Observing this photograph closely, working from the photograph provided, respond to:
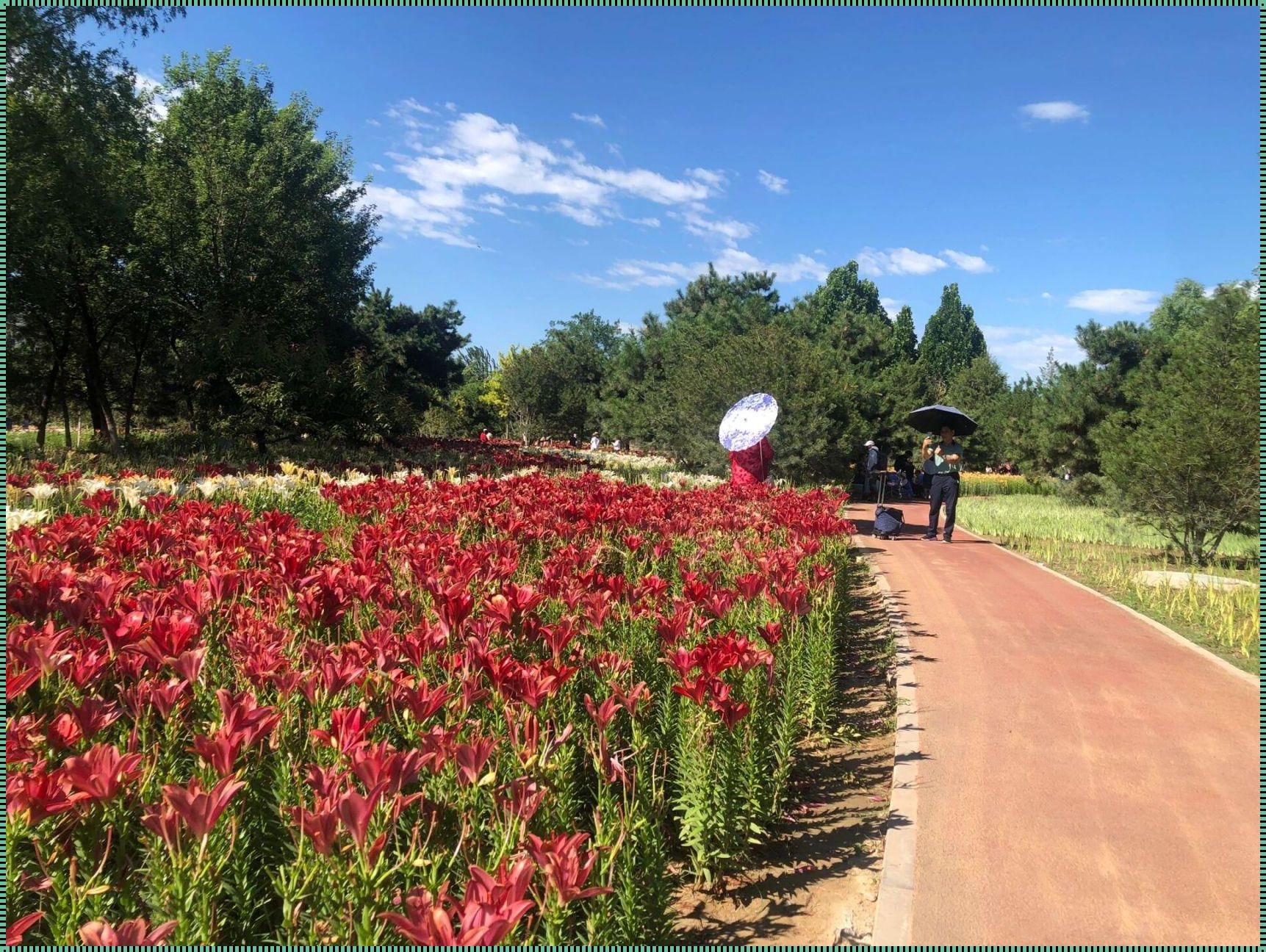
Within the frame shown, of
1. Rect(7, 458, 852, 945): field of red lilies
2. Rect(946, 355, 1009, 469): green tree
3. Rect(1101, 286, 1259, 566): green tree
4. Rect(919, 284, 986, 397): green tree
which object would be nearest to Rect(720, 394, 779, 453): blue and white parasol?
Rect(1101, 286, 1259, 566): green tree

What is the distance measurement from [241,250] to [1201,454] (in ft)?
64.7

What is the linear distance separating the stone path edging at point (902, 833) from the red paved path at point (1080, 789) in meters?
0.04

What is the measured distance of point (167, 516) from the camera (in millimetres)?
4707

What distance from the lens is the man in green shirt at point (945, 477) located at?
10977 mm

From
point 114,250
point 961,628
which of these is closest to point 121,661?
point 961,628

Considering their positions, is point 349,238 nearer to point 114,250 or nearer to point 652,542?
point 114,250

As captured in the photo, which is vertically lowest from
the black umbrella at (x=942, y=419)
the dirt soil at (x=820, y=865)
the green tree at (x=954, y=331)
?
the dirt soil at (x=820, y=865)

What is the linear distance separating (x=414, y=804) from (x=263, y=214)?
1885 cm

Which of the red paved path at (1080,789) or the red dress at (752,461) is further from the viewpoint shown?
the red dress at (752,461)

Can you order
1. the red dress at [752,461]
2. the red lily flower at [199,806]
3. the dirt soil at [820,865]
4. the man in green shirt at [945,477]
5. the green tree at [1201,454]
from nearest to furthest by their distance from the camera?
the red lily flower at [199,806] → the dirt soil at [820,865] → the green tree at [1201,454] → the man in green shirt at [945,477] → the red dress at [752,461]

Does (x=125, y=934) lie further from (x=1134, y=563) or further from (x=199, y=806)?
(x=1134, y=563)

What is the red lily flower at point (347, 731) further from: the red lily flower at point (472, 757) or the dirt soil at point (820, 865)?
the dirt soil at point (820, 865)

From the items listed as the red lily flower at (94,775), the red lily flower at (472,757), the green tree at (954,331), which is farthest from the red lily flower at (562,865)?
the green tree at (954,331)

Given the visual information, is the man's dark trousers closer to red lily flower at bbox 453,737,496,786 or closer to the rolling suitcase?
the rolling suitcase
